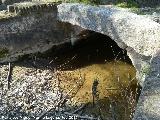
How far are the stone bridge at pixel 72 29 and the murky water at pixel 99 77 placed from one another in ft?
2.03

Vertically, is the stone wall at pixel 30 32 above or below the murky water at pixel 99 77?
above

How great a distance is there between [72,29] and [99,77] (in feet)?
8.53

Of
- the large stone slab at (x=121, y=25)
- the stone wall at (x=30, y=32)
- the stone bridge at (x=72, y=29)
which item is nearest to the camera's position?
the large stone slab at (x=121, y=25)

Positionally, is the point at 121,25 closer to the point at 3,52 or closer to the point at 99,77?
the point at 99,77

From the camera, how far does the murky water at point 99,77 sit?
10266 mm

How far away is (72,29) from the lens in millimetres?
13836

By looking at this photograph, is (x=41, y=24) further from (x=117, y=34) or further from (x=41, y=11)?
(x=117, y=34)

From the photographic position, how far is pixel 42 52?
1384 centimetres

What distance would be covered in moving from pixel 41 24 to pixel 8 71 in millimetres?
2081

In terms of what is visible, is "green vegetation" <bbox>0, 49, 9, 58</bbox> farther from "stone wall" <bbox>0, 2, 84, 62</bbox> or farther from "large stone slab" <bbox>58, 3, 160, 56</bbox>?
"large stone slab" <bbox>58, 3, 160, 56</bbox>

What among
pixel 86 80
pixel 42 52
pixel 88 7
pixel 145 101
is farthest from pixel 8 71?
pixel 145 101

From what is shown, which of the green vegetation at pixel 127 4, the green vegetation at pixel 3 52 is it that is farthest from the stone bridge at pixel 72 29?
the green vegetation at pixel 127 4

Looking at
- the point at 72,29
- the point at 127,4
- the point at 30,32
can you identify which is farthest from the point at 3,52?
the point at 127,4

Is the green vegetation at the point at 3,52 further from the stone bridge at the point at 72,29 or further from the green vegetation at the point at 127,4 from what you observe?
the green vegetation at the point at 127,4
